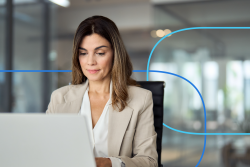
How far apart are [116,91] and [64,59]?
2672 millimetres

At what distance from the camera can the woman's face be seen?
1433 mm

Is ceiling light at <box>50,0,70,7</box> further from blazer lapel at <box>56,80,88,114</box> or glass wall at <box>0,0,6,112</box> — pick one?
blazer lapel at <box>56,80,88,114</box>

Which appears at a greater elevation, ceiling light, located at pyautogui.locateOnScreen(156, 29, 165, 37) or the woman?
ceiling light, located at pyautogui.locateOnScreen(156, 29, 165, 37)

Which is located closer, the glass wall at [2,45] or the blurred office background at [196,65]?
the blurred office background at [196,65]

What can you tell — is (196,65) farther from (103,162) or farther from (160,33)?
(103,162)

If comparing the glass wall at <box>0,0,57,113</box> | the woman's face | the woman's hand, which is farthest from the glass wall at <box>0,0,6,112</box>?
the woman's hand

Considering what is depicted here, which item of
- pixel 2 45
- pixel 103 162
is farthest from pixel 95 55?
pixel 2 45

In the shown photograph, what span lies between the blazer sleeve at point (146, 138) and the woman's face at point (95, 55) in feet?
0.90

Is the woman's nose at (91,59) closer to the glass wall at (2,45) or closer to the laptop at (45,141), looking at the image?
the laptop at (45,141)

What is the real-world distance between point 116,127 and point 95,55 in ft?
1.24

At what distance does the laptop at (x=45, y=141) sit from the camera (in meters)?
0.66

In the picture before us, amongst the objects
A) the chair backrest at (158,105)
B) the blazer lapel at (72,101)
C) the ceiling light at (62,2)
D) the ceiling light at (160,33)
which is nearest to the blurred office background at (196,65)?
the ceiling light at (160,33)

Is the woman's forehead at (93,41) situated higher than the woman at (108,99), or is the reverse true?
the woman's forehead at (93,41)

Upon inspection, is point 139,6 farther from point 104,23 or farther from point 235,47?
point 104,23
